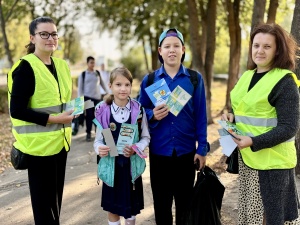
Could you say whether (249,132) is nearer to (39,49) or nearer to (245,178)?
(245,178)

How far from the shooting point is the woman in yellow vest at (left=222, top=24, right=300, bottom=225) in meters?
2.72

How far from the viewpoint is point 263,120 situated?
2.83 meters

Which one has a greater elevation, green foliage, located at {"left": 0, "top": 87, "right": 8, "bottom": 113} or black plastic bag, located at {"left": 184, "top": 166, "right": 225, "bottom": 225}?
black plastic bag, located at {"left": 184, "top": 166, "right": 225, "bottom": 225}

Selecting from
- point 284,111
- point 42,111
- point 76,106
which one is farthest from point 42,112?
point 284,111

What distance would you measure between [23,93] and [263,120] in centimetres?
196

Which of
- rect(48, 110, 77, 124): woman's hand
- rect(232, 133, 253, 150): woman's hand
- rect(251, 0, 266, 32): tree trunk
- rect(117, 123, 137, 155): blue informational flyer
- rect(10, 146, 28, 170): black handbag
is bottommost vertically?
rect(10, 146, 28, 170): black handbag

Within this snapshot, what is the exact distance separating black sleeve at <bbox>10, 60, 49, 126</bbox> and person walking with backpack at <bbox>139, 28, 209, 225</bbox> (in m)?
1.02

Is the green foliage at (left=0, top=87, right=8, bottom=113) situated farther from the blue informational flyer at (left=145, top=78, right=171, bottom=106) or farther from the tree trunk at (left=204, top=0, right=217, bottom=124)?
the blue informational flyer at (left=145, top=78, right=171, bottom=106)

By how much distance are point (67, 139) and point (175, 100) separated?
1.07 m

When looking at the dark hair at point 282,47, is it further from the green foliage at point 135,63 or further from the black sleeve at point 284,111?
the green foliage at point 135,63

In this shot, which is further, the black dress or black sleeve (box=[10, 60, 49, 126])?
the black dress

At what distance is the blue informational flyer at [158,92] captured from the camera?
10.6 feet

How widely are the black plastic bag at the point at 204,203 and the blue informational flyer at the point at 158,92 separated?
2.62 ft

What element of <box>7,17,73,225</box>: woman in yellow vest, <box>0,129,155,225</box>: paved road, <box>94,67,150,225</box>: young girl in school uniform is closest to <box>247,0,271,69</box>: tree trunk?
<box>0,129,155,225</box>: paved road
